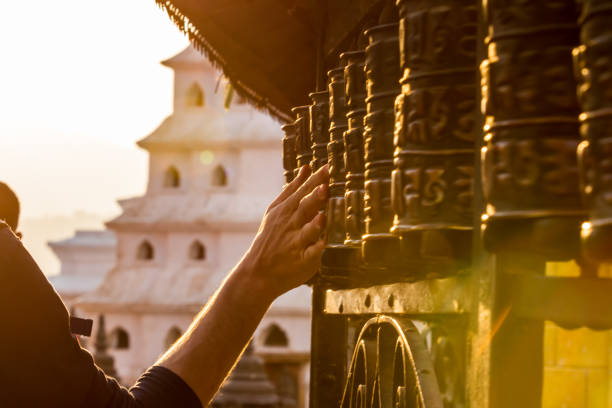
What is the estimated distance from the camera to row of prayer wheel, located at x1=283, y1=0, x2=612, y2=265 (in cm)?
148

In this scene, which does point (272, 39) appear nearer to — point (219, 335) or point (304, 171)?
point (304, 171)

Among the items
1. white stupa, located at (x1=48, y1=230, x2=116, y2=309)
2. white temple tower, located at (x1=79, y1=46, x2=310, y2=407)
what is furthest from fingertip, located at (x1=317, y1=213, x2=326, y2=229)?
white stupa, located at (x1=48, y1=230, x2=116, y2=309)

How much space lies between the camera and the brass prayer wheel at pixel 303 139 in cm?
362

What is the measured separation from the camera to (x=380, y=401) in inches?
109

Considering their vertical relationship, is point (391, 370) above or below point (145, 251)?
below

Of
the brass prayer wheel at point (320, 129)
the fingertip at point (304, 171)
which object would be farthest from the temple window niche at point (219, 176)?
the fingertip at point (304, 171)

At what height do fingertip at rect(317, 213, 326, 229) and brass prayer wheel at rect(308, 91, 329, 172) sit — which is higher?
brass prayer wheel at rect(308, 91, 329, 172)

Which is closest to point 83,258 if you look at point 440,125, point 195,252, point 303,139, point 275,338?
point 195,252

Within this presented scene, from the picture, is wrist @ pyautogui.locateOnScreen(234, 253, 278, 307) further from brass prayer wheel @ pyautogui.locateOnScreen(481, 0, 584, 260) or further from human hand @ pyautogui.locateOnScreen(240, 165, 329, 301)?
brass prayer wheel @ pyautogui.locateOnScreen(481, 0, 584, 260)

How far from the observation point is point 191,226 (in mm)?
39750

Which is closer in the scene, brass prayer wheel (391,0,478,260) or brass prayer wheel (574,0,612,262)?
brass prayer wheel (574,0,612,262)

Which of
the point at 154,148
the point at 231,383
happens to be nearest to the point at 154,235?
the point at 154,148

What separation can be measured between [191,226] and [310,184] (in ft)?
121

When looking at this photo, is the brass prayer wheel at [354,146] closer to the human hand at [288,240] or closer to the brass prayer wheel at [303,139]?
the human hand at [288,240]
